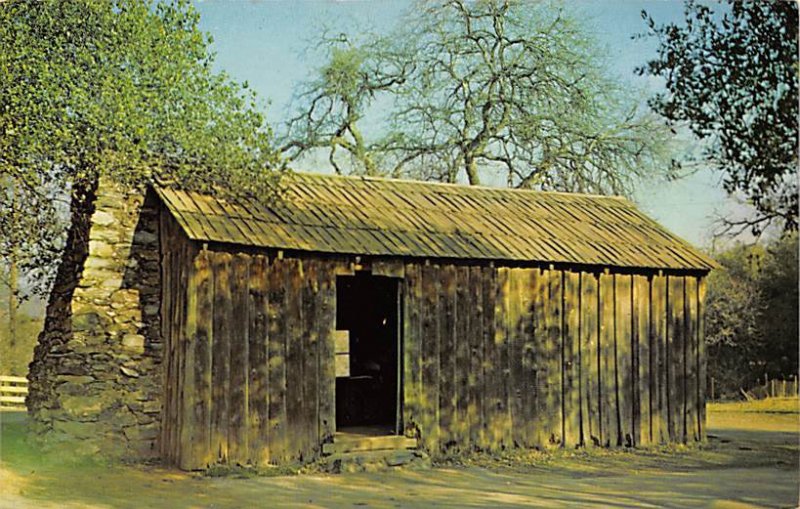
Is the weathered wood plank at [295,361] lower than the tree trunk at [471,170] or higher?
lower

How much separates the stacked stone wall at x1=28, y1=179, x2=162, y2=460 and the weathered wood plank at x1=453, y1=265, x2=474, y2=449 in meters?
4.36

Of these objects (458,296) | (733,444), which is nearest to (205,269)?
(458,296)

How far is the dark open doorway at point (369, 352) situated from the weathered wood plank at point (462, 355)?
2467 millimetres

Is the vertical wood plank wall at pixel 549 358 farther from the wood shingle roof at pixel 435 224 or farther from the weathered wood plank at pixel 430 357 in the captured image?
the wood shingle roof at pixel 435 224

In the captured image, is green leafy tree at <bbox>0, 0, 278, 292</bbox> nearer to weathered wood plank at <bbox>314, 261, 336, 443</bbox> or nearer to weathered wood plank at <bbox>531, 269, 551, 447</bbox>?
weathered wood plank at <bbox>314, 261, 336, 443</bbox>

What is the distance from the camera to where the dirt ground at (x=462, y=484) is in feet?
37.1

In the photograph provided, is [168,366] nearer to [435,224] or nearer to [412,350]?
Answer: [412,350]

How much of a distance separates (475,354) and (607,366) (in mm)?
2590

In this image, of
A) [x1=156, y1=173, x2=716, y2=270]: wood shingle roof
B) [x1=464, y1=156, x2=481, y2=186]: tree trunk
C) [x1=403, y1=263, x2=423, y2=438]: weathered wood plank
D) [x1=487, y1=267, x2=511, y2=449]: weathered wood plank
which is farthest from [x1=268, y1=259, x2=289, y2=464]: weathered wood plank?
[x1=464, y1=156, x2=481, y2=186]: tree trunk

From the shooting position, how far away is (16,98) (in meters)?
12.9

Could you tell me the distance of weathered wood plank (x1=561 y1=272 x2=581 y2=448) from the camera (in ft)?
52.7

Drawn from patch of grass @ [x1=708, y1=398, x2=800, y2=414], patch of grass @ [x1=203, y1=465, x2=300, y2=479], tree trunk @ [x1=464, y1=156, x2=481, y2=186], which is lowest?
patch of grass @ [x1=708, y1=398, x2=800, y2=414]

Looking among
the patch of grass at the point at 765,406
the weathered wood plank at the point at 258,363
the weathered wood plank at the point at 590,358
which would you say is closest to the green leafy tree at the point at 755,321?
the patch of grass at the point at 765,406

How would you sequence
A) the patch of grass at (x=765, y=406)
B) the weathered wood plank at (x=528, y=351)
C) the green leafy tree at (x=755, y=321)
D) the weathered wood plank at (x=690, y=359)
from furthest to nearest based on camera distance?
the green leafy tree at (x=755, y=321)
the patch of grass at (x=765, y=406)
the weathered wood plank at (x=690, y=359)
the weathered wood plank at (x=528, y=351)
